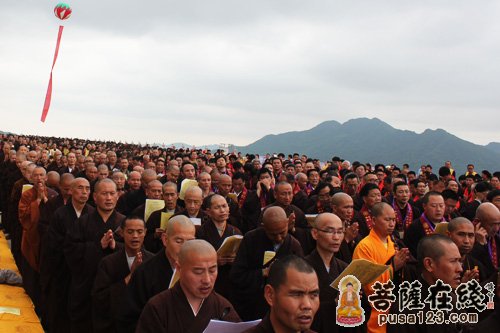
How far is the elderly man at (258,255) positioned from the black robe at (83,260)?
4.29 ft

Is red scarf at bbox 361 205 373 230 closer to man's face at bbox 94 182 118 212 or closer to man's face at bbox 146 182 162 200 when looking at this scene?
man's face at bbox 146 182 162 200

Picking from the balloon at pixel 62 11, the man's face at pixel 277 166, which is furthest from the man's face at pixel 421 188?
the balloon at pixel 62 11

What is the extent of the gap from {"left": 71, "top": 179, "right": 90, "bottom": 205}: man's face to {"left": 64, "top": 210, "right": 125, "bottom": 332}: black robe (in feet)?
1.52

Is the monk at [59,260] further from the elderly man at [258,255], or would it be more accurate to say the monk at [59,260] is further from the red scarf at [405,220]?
the red scarf at [405,220]

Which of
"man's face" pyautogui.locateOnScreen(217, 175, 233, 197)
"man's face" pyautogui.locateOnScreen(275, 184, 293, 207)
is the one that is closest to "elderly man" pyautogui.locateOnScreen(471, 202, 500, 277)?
"man's face" pyautogui.locateOnScreen(275, 184, 293, 207)

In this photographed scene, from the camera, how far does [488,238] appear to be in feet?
14.5

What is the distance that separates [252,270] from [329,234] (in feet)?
2.90

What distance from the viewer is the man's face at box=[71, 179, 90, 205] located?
16.2 ft

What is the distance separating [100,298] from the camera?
3.46m

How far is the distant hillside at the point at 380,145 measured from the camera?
160 ft

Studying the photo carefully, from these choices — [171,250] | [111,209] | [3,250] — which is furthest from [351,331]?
[3,250]

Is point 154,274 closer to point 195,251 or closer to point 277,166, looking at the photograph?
point 195,251

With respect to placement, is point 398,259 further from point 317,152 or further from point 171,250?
point 317,152

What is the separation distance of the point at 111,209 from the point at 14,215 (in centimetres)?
429
